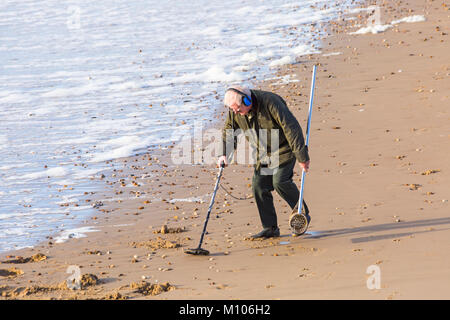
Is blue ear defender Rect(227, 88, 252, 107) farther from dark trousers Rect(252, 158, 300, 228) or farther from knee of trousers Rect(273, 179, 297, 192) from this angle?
knee of trousers Rect(273, 179, 297, 192)

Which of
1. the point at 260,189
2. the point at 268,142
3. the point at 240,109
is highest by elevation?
the point at 240,109

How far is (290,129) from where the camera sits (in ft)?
23.8

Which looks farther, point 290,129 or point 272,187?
point 272,187

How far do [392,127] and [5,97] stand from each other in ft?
32.1

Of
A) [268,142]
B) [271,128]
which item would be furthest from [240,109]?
[268,142]

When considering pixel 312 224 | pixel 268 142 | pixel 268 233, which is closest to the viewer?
pixel 268 142

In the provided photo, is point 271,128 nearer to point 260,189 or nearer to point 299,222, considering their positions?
point 260,189

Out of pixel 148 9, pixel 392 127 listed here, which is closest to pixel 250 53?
pixel 392 127

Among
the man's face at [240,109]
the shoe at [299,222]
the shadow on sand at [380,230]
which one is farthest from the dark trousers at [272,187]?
the man's face at [240,109]

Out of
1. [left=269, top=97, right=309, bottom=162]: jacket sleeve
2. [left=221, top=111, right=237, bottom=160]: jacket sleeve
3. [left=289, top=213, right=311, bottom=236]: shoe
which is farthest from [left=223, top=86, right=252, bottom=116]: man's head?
[left=289, top=213, right=311, bottom=236]: shoe

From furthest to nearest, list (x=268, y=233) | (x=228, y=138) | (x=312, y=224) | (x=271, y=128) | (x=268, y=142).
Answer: (x=312, y=224), (x=268, y=233), (x=228, y=138), (x=268, y=142), (x=271, y=128)

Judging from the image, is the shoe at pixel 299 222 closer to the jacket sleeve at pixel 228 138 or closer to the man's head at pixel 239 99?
the jacket sleeve at pixel 228 138

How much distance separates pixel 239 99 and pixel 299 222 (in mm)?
1494

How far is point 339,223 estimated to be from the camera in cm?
816
